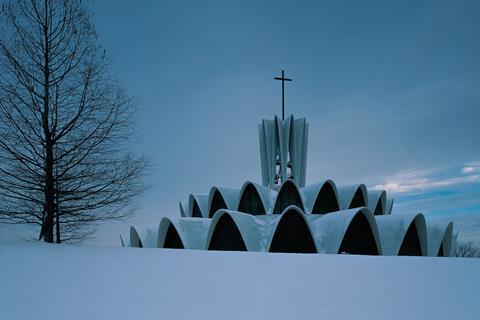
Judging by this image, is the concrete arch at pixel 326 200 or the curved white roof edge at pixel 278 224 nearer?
the curved white roof edge at pixel 278 224

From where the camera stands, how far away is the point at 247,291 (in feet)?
9.89

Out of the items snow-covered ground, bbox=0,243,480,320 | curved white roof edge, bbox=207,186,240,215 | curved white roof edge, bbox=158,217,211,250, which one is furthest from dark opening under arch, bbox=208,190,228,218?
snow-covered ground, bbox=0,243,480,320

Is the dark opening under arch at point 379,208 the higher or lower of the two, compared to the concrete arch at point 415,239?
higher

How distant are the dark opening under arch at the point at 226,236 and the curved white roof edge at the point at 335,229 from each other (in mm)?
3180

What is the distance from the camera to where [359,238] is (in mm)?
15398

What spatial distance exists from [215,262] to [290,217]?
11.4 meters

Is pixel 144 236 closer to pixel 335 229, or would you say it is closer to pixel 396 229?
pixel 335 229

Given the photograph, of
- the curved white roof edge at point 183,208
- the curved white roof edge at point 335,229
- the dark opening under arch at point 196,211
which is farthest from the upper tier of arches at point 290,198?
the curved white roof edge at point 183,208

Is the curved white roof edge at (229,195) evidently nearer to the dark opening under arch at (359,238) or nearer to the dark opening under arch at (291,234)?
the dark opening under arch at (291,234)

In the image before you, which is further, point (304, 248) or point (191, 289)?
point (304, 248)

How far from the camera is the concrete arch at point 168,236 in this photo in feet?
57.5

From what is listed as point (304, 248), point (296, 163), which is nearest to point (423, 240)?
point (304, 248)

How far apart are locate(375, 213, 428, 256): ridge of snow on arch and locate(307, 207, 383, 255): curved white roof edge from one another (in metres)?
0.46

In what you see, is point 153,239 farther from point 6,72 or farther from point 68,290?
point 68,290
